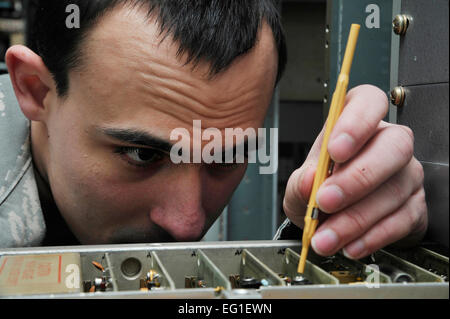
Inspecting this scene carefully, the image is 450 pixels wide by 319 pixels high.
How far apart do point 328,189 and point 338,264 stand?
0.43 feet

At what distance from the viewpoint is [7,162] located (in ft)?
2.94

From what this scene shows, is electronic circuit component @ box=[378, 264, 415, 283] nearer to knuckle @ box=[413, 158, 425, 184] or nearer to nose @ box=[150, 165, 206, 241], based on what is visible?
knuckle @ box=[413, 158, 425, 184]

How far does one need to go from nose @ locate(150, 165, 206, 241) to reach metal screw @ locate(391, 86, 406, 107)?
13.1 inches

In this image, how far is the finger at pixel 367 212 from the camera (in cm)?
57

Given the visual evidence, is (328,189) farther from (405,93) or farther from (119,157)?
(119,157)

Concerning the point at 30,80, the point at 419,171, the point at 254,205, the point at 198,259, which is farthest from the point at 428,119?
the point at 254,205

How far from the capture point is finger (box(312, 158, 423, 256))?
22.3 inches

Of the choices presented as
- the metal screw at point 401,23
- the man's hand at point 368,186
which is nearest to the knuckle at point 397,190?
the man's hand at point 368,186

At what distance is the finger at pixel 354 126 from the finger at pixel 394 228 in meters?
0.10

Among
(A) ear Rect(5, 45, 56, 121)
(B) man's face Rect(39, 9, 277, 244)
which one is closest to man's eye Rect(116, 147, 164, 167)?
(B) man's face Rect(39, 9, 277, 244)

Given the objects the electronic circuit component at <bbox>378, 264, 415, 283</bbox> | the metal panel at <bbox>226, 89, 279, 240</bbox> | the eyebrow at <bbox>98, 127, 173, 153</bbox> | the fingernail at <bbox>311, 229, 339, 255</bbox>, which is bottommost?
the metal panel at <bbox>226, 89, 279, 240</bbox>

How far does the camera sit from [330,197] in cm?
56

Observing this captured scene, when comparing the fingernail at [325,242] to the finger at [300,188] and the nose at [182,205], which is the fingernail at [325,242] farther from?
the nose at [182,205]
